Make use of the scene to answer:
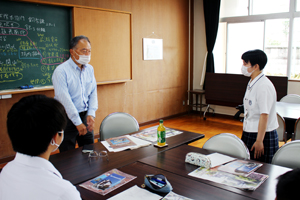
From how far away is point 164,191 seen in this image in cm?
154

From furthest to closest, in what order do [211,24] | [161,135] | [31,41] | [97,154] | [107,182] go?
[211,24]
[31,41]
[161,135]
[97,154]
[107,182]

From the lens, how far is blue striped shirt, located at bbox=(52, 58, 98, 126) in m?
2.68

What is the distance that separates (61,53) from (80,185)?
316 cm

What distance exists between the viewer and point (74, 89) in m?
2.80

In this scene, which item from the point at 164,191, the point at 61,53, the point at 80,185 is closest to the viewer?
the point at 164,191

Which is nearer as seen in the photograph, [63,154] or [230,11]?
[63,154]

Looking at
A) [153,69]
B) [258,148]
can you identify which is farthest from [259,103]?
[153,69]

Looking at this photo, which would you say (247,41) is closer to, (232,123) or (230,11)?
(230,11)

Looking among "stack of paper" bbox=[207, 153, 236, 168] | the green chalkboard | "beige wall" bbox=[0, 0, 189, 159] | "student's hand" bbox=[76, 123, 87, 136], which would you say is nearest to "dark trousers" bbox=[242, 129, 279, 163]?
"stack of paper" bbox=[207, 153, 236, 168]

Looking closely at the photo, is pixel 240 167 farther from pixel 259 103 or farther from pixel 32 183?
pixel 32 183

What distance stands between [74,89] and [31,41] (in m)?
1.70

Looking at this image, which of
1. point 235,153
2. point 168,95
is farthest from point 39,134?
point 168,95

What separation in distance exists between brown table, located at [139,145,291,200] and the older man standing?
3.32 ft

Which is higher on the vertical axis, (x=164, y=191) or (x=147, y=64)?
(x=147, y=64)
